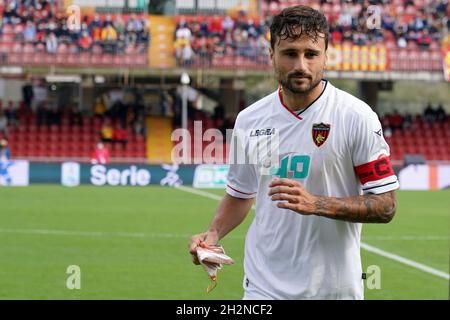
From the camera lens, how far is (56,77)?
36.2 metres

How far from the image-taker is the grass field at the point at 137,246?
10.9 m

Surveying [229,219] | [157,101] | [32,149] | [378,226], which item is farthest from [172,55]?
[229,219]

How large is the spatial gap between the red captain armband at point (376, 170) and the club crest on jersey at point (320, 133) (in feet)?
0.70

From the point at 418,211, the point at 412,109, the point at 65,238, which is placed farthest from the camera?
the point at 412,109

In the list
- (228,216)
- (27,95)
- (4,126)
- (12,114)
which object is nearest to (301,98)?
(228,216)

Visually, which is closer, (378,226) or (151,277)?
(151,277)

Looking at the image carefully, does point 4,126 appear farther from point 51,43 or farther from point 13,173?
point 13,173

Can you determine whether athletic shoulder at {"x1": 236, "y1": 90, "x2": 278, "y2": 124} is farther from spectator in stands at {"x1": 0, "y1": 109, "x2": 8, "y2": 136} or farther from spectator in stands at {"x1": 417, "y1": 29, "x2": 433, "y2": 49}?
spectator in stands at {"x1": 417, "y1": 29, "x2": 433, "y2": 49}

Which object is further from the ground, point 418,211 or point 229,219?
point 229,219

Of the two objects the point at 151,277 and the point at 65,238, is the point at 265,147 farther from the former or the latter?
the point at 65,238

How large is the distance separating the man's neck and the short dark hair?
0.73 ft

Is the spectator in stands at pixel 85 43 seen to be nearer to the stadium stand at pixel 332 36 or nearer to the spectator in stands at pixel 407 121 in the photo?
the stadium stand at pixel 332 36

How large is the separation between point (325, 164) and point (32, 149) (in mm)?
31719
